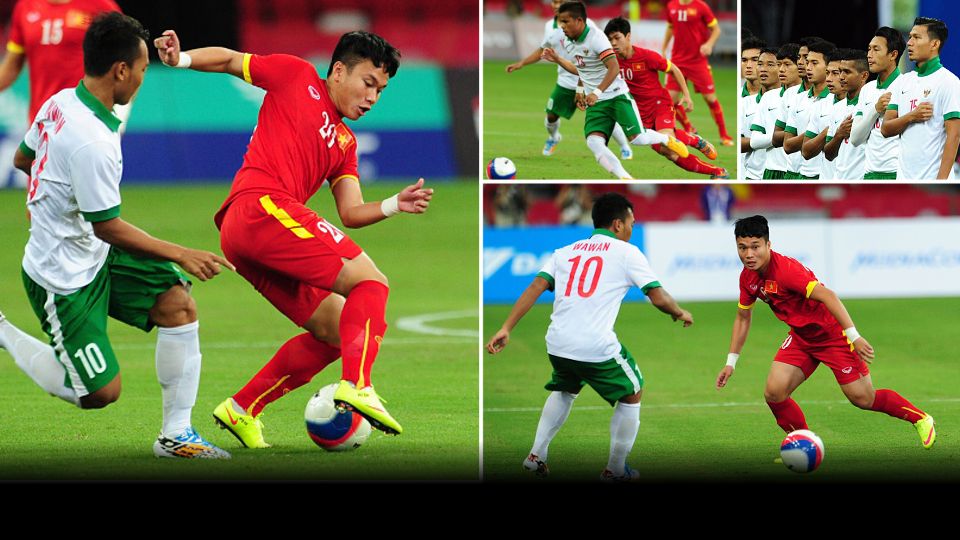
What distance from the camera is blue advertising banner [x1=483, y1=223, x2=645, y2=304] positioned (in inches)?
493

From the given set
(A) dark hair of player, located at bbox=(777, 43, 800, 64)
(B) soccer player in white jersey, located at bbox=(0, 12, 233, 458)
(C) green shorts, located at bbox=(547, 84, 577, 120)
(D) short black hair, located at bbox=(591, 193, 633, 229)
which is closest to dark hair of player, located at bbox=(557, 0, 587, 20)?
(C) green shorts, located at bbox=(547, 84, 577, 120)

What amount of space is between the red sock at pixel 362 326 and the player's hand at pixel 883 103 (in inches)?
111

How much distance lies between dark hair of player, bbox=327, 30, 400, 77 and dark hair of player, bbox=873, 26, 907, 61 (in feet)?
8.17

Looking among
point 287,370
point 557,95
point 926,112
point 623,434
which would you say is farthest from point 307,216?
point 926,112

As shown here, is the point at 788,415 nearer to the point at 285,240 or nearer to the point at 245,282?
the point at 285,240

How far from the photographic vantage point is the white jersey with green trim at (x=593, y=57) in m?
6.98

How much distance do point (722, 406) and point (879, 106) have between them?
2.64 m

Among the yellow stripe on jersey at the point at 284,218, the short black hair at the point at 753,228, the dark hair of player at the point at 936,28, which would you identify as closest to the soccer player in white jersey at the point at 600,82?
the short black hair at the point at 753,228

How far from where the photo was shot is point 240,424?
6566 mm

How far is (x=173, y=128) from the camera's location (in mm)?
20031

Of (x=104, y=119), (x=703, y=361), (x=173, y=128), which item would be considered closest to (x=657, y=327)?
(x=703, y=361)

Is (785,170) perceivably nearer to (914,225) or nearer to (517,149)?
(517,149)

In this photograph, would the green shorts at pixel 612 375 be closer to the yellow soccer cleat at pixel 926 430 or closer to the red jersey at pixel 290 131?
the red jersey at pixel 290 131

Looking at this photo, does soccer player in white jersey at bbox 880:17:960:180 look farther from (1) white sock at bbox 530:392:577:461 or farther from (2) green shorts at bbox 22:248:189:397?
(2) green shorts at bbox 22:248:189:397
